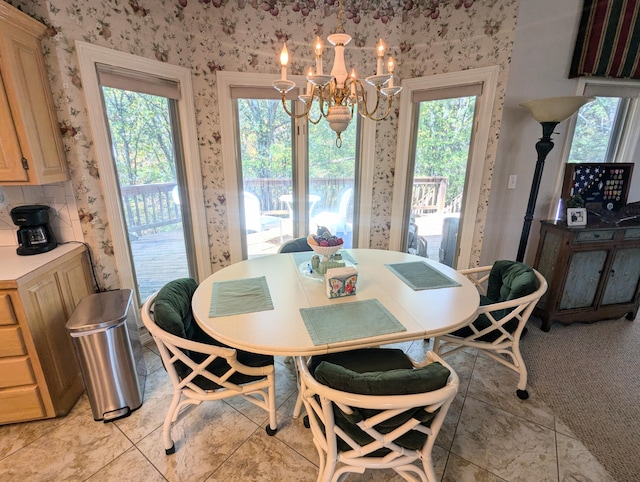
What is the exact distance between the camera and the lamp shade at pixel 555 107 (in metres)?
2.05

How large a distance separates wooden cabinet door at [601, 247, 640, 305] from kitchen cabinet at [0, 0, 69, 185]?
160 inches

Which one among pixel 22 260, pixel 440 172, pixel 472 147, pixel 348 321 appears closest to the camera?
pixel 348 321

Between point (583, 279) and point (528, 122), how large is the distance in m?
1.37

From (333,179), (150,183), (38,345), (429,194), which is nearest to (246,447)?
(38,345)

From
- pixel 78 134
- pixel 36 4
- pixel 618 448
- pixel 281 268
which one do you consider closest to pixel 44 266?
pixel 78 134

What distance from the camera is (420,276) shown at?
5.96 feet

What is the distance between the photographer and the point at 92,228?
200 centimetres

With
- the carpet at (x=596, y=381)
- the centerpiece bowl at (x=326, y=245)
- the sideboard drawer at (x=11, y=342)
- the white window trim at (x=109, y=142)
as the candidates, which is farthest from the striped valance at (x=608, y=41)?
the sideboard drawer at (x=11, y=342)

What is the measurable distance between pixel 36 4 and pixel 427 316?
267 centimetres

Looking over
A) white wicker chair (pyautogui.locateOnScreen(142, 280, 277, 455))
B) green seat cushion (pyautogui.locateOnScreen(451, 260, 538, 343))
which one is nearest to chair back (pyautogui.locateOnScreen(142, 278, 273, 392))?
white wicker chair (pyautogui.locateOnScreen(142, 280, 277, 455))

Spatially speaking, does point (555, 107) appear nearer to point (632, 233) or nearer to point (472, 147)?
point (472, 147)

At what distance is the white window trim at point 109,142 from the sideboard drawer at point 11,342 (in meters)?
0.70

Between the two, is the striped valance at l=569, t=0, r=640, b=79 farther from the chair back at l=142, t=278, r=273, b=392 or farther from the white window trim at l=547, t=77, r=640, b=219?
the chair back at l=142, t=278, r=273, b=392

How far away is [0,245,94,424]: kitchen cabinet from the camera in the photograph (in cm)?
150
